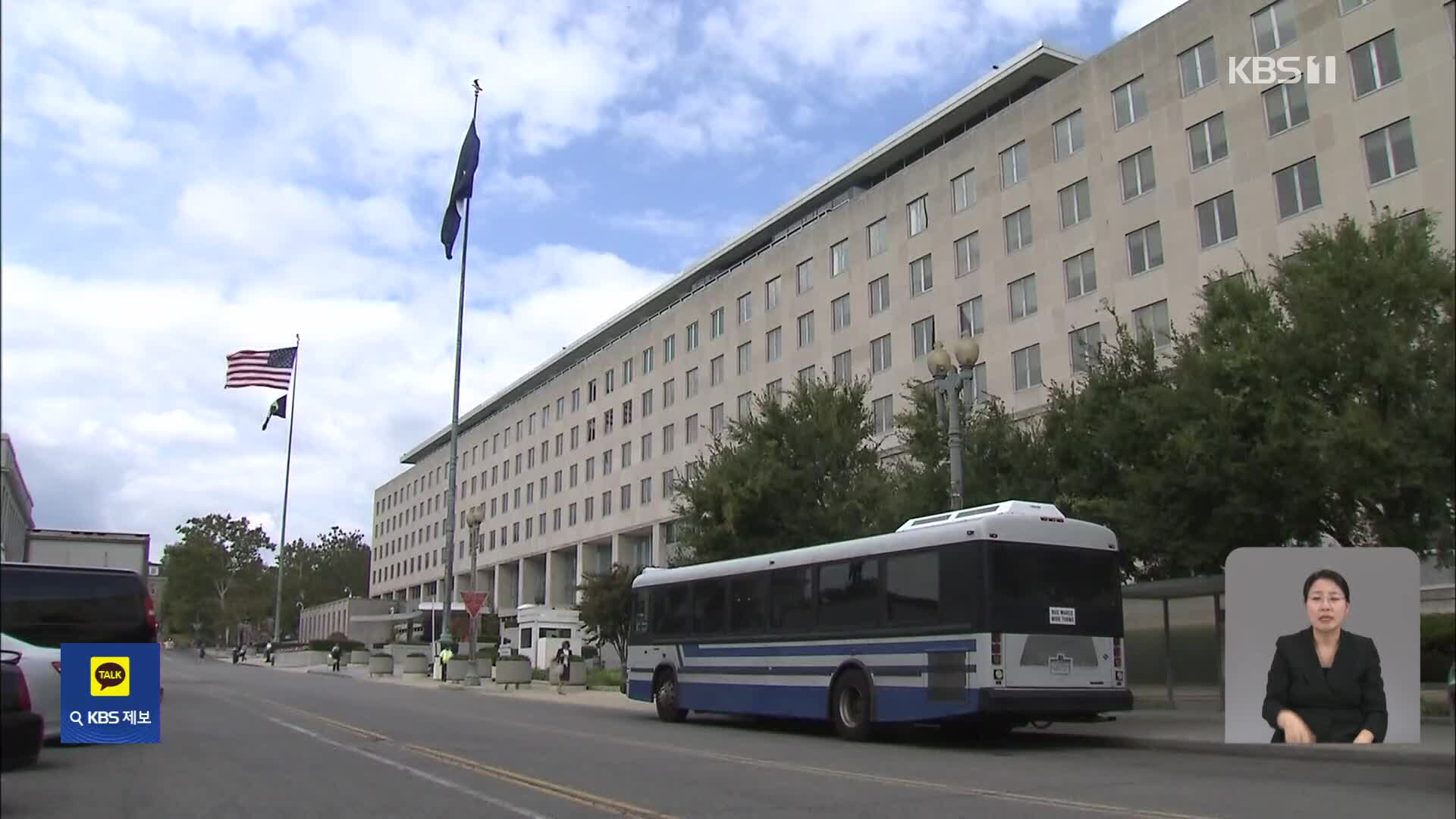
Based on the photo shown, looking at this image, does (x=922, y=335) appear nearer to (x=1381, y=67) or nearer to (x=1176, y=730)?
(x=1176, y=730)

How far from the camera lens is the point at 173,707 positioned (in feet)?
78.9

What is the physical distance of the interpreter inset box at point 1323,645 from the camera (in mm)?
2076

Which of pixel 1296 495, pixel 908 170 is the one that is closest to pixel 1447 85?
pixel 1296 495

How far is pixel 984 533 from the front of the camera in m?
14.6

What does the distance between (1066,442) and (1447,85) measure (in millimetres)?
22362

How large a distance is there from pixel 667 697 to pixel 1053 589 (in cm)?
1012

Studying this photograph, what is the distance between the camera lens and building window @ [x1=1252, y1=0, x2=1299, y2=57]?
30344 millimetres

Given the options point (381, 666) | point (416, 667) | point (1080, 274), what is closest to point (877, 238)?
point (1080, 274)

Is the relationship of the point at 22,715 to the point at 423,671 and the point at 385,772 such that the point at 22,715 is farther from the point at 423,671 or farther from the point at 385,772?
the point at 423,671

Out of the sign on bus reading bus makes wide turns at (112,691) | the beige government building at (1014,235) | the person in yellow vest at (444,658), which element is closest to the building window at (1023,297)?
the beige government building at (1014,235)

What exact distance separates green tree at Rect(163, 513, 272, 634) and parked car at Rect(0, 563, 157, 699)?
614 mm

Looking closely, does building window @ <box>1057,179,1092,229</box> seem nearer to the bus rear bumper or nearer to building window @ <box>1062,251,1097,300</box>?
building window @ <box>1062,251,1097,300</box>

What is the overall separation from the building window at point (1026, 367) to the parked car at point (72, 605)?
39.8 metres

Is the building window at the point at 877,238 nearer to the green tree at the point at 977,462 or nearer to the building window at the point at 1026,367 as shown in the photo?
the building window at the point at 1026,367
